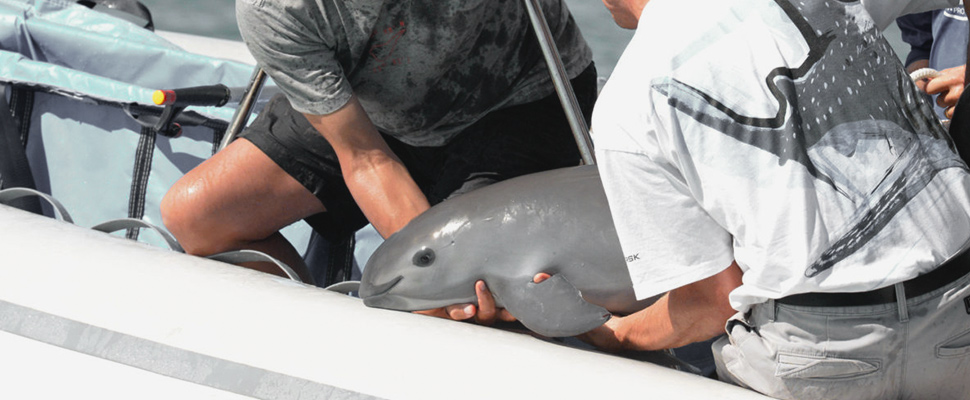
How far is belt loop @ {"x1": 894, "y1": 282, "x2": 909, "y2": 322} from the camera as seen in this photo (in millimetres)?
1071

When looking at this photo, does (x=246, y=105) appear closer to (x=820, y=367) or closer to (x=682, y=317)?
(x=682, y=317)

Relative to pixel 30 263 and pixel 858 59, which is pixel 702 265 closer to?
pixel 858 59

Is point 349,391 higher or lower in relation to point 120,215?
higher

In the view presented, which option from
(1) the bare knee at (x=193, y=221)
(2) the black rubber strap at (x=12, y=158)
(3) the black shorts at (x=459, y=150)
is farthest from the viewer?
(2) the black rubber strap at (x=12, y=158)

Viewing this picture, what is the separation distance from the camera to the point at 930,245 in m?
1.06

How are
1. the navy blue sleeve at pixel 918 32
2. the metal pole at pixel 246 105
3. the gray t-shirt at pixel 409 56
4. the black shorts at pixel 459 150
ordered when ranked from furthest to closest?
the navy blue sleeve at pixel 918 32 < the metal pole at pixel 246 105 < the black shorts at pixel 459 150 < the gray t-shirt at pixel 409 56

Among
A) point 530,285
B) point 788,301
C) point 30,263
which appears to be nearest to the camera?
point 788,301

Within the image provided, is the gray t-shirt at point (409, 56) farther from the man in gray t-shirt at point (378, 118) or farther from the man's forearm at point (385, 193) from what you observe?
the man's forearm at point (385, 193)

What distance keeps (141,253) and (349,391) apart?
56 centimetres

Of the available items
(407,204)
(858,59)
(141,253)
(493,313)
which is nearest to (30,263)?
(141,253)

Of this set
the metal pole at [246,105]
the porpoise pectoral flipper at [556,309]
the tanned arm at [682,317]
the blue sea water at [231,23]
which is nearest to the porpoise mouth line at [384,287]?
the porpoise pectoral flipper at [556,309]

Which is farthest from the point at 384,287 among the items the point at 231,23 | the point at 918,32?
the point at 231,23

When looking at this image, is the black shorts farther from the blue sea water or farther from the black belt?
the blue sea water

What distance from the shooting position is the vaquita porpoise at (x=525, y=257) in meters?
1.34
